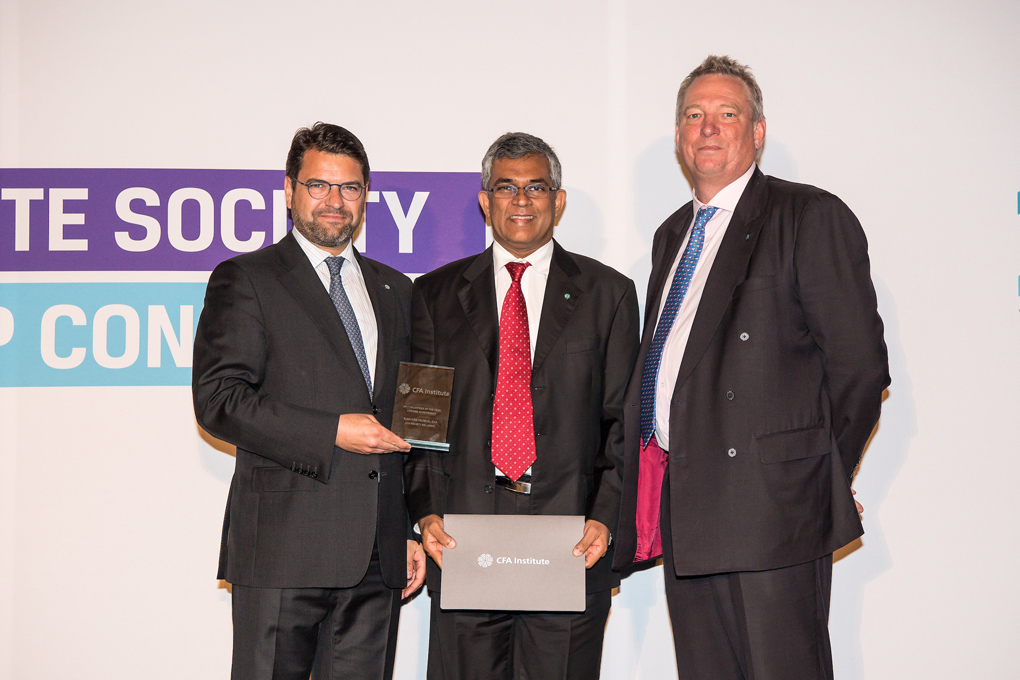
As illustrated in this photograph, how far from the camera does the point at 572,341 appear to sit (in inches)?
95.7

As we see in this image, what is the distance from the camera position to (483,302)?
98.8 inches

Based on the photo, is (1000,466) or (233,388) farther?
(1000,466)

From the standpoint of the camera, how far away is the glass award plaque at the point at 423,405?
2199 millimetres

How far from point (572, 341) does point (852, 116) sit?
6.15 ft

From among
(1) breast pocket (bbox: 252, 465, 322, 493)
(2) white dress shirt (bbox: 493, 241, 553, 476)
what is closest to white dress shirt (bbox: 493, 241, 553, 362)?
(2) white dress shirt (bbox: 493, 241, 553, 476)

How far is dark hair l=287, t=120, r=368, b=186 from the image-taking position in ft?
8.13

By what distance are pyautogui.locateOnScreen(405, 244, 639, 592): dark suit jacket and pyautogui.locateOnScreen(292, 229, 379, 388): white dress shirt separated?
167mm

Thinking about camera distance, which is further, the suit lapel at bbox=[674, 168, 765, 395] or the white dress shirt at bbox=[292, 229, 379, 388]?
the white dress shirt at bbox=[292, 229, 379, 388]

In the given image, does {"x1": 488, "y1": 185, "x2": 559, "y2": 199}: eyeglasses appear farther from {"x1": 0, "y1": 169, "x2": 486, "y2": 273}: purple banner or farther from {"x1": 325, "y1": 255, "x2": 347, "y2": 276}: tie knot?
{"x1": 0, "y1": 169, "x2": 486, "y2": 273}: purple banner

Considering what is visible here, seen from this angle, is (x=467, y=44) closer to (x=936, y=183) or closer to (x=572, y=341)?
(x=572, y=341)

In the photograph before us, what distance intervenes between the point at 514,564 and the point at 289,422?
789mm

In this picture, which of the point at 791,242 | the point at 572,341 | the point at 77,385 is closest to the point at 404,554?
the point at 572,341

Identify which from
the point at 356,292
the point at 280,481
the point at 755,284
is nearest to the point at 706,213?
the point at 755,284

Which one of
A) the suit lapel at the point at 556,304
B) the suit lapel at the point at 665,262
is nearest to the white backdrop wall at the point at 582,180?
the suit lapel at the point at 665,262
